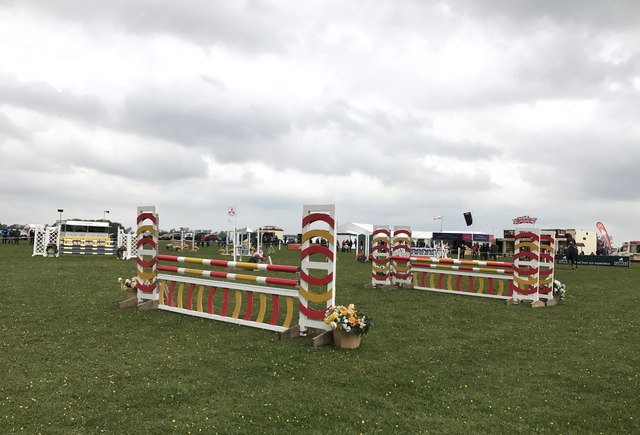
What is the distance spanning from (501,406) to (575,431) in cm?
63

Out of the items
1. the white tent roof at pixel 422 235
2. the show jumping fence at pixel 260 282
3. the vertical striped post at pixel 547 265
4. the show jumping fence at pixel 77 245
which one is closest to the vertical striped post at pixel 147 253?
the show jumping fence at pixel 260 282

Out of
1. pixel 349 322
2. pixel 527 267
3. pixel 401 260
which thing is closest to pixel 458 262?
pixel 527 267

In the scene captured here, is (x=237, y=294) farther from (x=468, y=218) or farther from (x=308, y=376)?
(x=468, y=218)

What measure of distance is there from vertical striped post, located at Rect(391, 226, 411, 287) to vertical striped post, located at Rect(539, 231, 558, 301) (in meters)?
3.53

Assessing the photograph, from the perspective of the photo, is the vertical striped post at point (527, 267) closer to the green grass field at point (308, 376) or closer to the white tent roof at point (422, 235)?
the green grass field at point (308, 376)

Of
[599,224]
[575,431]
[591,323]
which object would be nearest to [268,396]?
[575,431]

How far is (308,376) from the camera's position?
4.98 m

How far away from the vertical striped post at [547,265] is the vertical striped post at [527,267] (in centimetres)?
26

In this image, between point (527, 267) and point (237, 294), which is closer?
point (237, 294)

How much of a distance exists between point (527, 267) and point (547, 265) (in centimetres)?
79

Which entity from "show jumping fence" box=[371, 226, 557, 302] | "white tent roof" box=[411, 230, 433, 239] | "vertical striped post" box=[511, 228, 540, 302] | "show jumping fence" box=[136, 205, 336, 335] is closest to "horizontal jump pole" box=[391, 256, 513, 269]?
"show jumping fence" box=[371, 226, 557, 302]

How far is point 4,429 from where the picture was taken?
3.51 metres

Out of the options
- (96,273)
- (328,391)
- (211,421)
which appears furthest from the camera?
(96,273)

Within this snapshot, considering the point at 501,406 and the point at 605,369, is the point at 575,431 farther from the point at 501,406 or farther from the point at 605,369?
the point at 605,369
